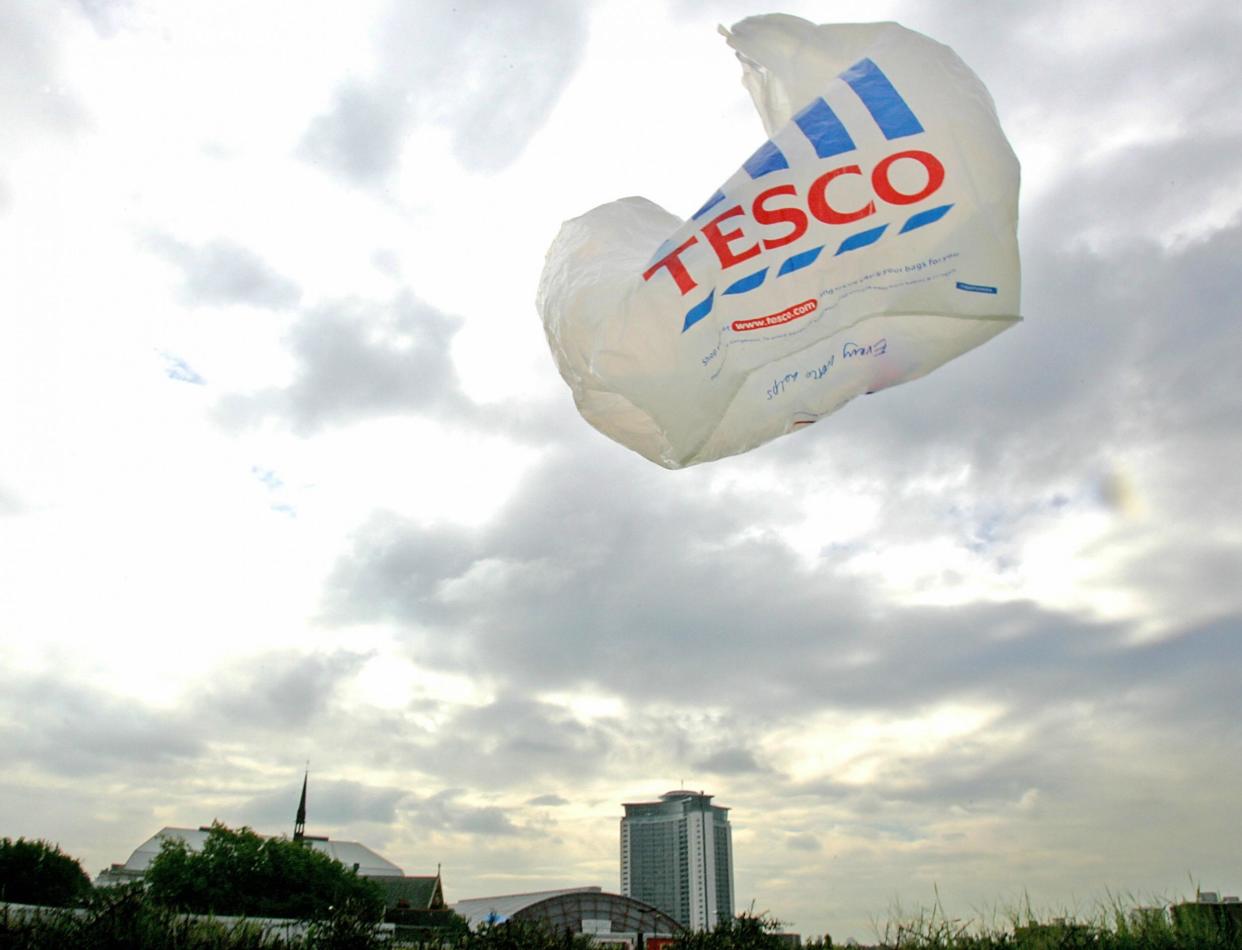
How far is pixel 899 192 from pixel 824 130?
33 cm

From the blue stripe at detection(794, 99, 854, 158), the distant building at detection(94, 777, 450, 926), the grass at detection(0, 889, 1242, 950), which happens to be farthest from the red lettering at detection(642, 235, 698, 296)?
the distant building at detection(94, 777, 450, 926)

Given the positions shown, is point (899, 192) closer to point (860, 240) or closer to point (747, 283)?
point (860, 240)

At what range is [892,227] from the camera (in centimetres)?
316

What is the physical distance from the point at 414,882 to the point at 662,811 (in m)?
34.3

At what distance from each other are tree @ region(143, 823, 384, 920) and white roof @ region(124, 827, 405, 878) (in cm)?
3697

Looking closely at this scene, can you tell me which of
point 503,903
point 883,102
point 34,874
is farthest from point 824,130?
point 503,903

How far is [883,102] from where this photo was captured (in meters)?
3.22

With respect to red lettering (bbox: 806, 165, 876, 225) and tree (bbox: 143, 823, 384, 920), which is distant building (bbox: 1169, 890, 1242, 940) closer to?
red lettering (bbox: 806, 165, 876, 225)

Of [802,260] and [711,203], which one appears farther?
[711,203]

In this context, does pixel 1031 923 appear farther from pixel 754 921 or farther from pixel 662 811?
pixel 662 811

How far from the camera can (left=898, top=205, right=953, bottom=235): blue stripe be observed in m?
3.12

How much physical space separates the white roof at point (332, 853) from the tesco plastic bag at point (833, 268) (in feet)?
265

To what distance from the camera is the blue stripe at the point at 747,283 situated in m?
3.23

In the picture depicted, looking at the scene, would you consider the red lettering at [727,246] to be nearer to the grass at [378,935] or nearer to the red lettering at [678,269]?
the red lettering at [678,269]
